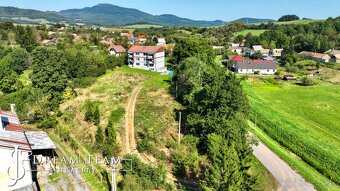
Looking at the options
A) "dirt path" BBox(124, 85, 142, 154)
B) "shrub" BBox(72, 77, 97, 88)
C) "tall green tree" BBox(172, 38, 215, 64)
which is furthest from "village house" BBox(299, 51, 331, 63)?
"shrub" BBox(72, 77, 97, 88)

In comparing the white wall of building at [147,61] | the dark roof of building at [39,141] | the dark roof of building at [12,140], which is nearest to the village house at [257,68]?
the white wall of building at [147,61]

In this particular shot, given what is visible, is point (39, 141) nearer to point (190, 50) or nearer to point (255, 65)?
point (190, 50)

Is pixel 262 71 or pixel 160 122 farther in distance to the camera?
pixel 262 71

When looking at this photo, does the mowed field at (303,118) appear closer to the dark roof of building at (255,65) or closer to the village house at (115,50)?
the dark roof of building at (255,65)

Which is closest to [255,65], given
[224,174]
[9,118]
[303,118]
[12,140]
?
[303,118]

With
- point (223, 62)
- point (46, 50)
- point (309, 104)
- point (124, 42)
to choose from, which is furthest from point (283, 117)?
point (124, 42)

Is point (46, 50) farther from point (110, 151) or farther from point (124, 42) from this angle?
point (124, 42)

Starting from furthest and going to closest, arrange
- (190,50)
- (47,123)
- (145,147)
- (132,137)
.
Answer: (190,50)
(47,123)
(132,137)
(145,147)
